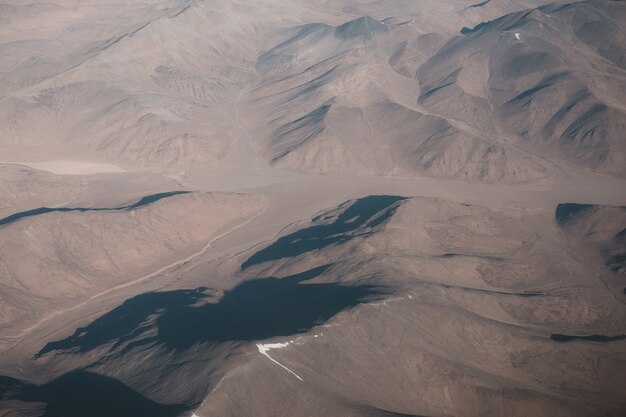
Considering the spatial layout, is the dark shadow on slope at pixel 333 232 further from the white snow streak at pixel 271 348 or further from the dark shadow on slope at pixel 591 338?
the dark shadow on slope at pixel 591 338

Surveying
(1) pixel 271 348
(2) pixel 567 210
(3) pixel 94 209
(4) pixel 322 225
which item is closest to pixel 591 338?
(1) pixel 271 348

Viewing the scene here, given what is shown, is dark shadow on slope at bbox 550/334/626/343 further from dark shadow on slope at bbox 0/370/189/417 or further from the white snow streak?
dark shadow on slope at bbox 0/370/189/417

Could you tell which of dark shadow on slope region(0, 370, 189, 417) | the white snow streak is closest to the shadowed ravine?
dark shadow on slope region(0, 370, 189, 417)

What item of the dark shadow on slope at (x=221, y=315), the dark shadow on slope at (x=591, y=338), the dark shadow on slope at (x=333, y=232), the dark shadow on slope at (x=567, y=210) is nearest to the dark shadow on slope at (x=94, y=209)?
the dark shadow on slope at (x=333, y=232)

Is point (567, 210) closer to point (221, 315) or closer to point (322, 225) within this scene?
point (322, 225)

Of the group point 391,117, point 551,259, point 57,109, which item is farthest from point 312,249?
point 57,109
